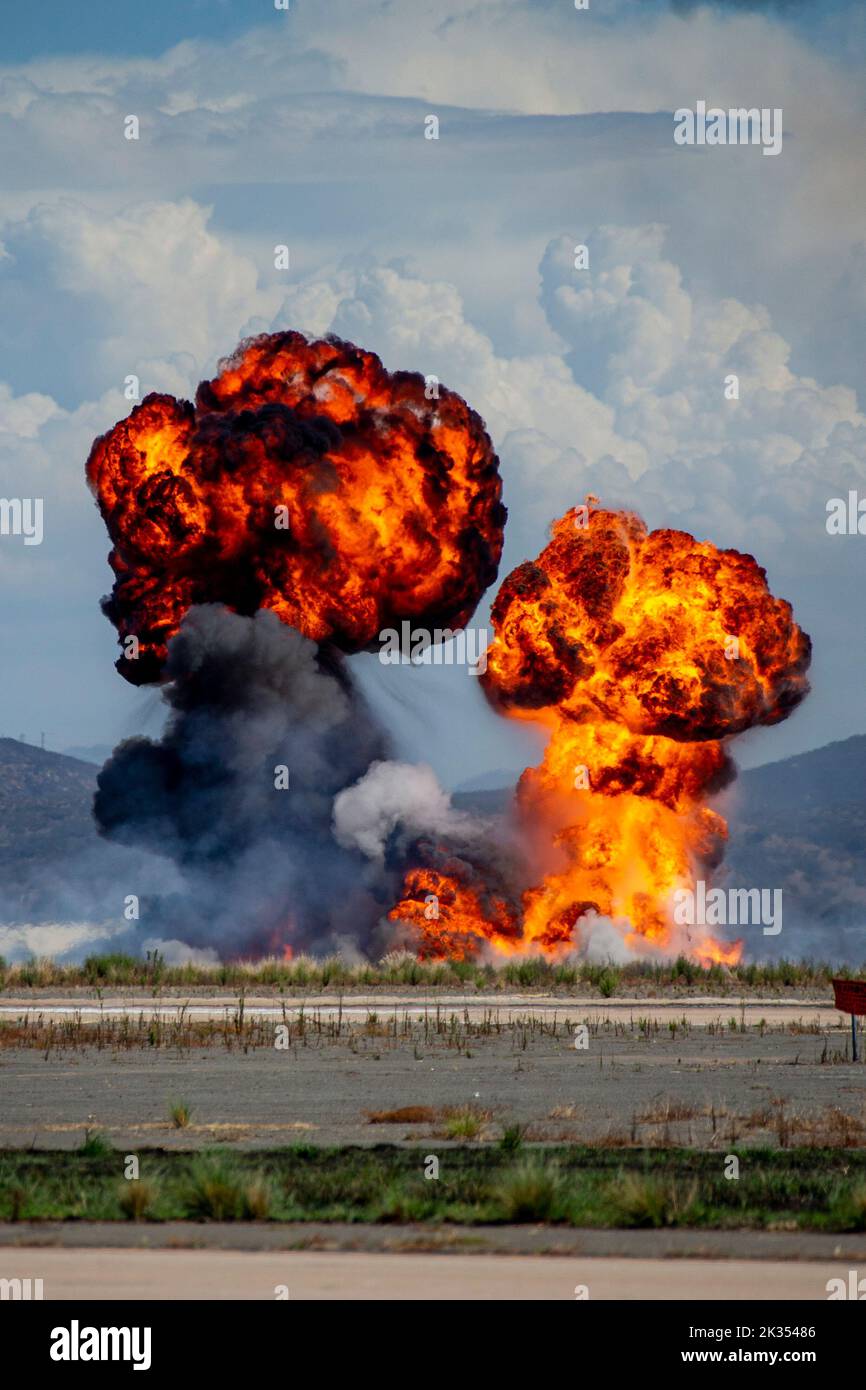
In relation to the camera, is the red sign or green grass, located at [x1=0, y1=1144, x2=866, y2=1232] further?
the red sign

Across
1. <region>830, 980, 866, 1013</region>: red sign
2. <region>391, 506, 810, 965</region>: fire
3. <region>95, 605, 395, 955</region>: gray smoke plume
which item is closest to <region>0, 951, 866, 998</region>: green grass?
<region>391, 506, 810, 965</region>: fire

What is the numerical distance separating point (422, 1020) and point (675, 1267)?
1086 inches

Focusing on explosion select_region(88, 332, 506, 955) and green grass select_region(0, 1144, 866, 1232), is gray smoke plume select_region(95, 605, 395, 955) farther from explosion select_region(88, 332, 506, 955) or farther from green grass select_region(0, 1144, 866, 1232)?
green grass select_region(0, 1144, 866, 1232)

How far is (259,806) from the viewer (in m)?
81.8

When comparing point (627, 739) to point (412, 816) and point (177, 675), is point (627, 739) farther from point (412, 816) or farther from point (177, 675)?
point (177, 675)

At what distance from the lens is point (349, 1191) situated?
21438 mm

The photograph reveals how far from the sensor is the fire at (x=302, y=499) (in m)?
76.6

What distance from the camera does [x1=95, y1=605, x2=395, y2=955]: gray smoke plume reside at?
80750mm

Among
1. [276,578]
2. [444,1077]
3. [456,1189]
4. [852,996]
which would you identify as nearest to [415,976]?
[276,578]

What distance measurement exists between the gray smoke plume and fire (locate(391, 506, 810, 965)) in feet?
13.7

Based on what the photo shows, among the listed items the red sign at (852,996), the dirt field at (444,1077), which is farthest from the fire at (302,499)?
the red sign at (852,996)

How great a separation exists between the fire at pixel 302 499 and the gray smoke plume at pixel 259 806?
9.52 ft

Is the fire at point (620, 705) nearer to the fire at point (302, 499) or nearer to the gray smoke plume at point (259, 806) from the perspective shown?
the fire at point (302, 499)
